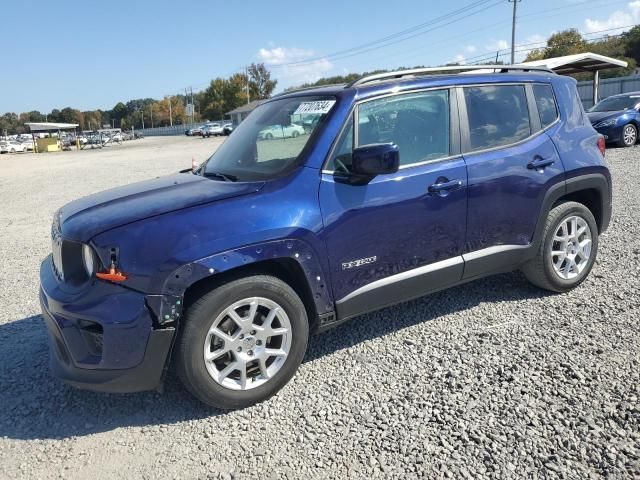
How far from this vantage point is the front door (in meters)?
3.27

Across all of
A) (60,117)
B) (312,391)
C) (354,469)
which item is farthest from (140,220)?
(60,117)

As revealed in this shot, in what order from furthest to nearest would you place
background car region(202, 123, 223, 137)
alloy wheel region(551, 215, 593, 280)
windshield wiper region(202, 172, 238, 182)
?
background car region(202, 123, 223, 137) < alloy wheel region(551, 215, 593, 280) < windshield wiper region(202, 172, 238, 182)

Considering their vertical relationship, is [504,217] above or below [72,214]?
below

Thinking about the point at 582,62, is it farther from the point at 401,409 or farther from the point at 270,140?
the point at 401,409

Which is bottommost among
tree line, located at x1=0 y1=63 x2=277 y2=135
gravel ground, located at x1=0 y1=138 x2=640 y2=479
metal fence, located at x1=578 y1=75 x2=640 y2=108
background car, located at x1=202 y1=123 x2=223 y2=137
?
gravel ground, located at x1=0 y1=138 x2=640 y2=479

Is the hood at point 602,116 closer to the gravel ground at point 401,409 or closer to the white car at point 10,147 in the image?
the gravel ground at point 401,409

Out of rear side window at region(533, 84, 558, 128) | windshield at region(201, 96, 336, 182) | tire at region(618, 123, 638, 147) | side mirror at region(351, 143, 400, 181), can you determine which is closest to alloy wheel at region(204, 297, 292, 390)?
windshield at region(201, 96, 336, 182)

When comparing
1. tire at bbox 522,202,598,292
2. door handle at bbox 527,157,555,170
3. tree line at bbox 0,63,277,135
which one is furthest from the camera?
tree line at bbox 0,63,277,135

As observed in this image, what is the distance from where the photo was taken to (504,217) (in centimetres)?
396

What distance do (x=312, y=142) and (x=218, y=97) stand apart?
103176 millimetres

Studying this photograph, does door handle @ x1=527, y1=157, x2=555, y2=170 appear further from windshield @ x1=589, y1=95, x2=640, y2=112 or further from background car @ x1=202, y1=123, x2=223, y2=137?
background car @ x1=202, y1=123, x2=223, y2=137

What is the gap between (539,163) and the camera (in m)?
4.07

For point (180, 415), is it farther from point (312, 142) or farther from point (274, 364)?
point (312, 142)

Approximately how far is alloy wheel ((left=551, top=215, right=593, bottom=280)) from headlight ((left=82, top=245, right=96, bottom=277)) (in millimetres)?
3501
